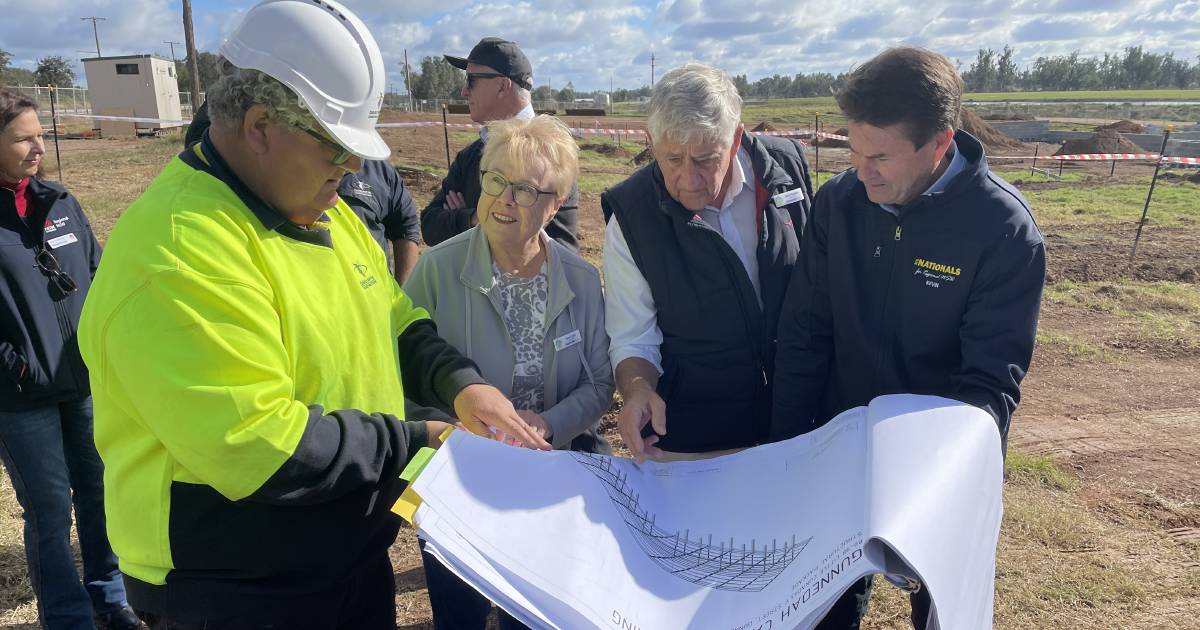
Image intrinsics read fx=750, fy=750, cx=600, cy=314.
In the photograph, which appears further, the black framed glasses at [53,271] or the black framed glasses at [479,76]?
the black framed glasses at [479,76]

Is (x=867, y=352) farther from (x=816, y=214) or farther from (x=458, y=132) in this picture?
(x=458, y=132)

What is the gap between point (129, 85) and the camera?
31.1 metres

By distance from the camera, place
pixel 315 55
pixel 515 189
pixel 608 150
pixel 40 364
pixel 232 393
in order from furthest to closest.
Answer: pixel 608 150 < pixel 40 364 < pixel 515 189 < pixel 315 55 < pixel 232 393

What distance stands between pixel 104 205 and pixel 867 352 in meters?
14.0

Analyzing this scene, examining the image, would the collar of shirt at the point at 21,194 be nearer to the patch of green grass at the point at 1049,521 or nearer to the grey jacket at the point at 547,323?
the grey jacket at the point at 547,323

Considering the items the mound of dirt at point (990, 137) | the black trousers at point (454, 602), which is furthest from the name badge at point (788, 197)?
the mound of dirt at point (990, 137)

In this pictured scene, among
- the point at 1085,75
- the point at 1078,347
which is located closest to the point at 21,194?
the point at 1078,347

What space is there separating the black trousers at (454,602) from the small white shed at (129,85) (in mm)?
34595

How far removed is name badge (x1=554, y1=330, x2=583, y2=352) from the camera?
2492 millimetres

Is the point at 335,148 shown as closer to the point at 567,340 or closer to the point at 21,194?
the point at 567,340

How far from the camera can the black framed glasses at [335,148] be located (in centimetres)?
142

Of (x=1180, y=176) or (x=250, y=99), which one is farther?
(x=1180, y=176)

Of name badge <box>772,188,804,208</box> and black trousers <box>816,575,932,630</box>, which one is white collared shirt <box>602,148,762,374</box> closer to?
name badge <box>772,188,804,208</box>

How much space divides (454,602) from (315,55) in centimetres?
178
